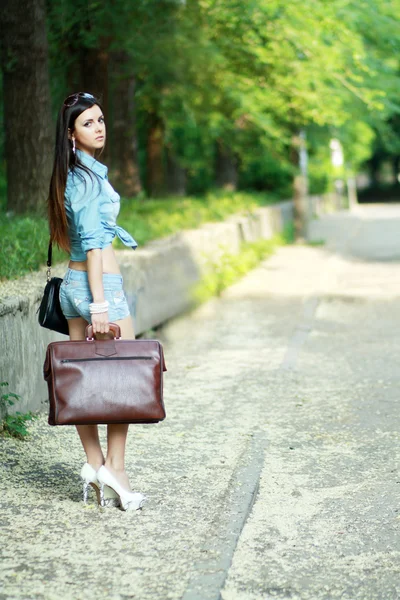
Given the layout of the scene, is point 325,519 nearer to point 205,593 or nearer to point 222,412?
point 205,593

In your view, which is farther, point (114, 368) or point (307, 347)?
point (307, 347)

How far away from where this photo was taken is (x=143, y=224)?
13.2 meters

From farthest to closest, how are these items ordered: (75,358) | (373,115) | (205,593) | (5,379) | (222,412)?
(373,115) < (222,412) < (5,379) < (75,358) < (205,593)

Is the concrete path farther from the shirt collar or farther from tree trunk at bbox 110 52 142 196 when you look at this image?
tree trunk at bbox 110 52 142 196

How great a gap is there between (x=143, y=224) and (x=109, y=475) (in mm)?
8053

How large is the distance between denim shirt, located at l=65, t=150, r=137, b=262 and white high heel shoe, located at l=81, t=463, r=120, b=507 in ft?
3.40

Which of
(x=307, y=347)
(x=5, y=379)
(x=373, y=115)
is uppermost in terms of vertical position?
(x=373, y=115)

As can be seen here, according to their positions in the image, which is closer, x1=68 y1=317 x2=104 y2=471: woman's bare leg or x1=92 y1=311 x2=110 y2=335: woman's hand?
x1=92 y1=311 x2=110 y2=335: woman's hand

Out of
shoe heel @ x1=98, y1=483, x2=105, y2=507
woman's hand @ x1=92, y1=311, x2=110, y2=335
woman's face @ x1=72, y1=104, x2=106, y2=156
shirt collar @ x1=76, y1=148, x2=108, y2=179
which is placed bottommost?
shoe heel @ x1=98, y1=483, x2=105, y2=507

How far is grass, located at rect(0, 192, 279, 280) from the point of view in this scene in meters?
8.68

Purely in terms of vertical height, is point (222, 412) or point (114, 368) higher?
point (114, 368)

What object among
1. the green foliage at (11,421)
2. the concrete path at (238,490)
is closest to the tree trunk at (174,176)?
the concrete path at (238,490)

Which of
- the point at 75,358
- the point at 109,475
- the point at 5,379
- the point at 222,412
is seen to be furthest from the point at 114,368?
the point at 222,412

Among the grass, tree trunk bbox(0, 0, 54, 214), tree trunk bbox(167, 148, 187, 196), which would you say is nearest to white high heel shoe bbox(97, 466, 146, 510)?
the grass
